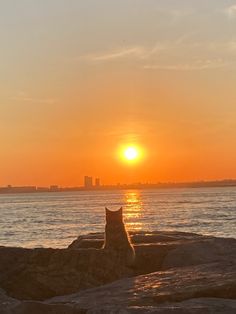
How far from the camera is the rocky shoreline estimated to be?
5746mm

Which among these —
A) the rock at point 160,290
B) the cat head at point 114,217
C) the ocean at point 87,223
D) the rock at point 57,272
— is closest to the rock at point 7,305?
the rock at point 160,290

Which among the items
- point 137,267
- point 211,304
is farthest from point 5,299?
point 137,267

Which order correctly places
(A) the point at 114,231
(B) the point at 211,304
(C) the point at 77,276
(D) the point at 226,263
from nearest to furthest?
1. (B) the point at 211,304
2. (D) the point at 226,263
3. (C) the point at 77,276
4. (A) the point at 114,231

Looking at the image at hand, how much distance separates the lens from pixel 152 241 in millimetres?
11750

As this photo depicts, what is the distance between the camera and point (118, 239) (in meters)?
10.4

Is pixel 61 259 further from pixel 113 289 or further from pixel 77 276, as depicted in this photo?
pixel 113 289

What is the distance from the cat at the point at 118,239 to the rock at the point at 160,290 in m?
2.37

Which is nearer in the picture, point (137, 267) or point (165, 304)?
point (165, 304)

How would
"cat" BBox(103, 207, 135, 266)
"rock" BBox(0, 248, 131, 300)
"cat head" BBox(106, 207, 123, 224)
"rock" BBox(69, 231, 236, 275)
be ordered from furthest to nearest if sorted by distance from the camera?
1. "cat head" BBox(106, 207, 123, 224)
2. "cat" BBox(103, 207, 135, 266)
3. "rock" BBox(69, 231, 236, 275)
4. "rock" BBox(0, 248, 131, 300)

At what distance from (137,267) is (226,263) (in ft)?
8.10

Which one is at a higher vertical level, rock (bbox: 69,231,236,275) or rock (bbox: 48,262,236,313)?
rock (bbox: 69,231,236,275)

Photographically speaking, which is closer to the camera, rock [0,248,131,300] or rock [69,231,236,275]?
rock [0,248,131,300]

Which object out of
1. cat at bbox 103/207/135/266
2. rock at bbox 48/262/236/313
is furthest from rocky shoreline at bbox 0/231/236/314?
cat at bbox 103/207/135/266

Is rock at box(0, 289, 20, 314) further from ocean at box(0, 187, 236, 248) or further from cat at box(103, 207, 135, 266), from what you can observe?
ocean at box(0, 187, 236, 248)
